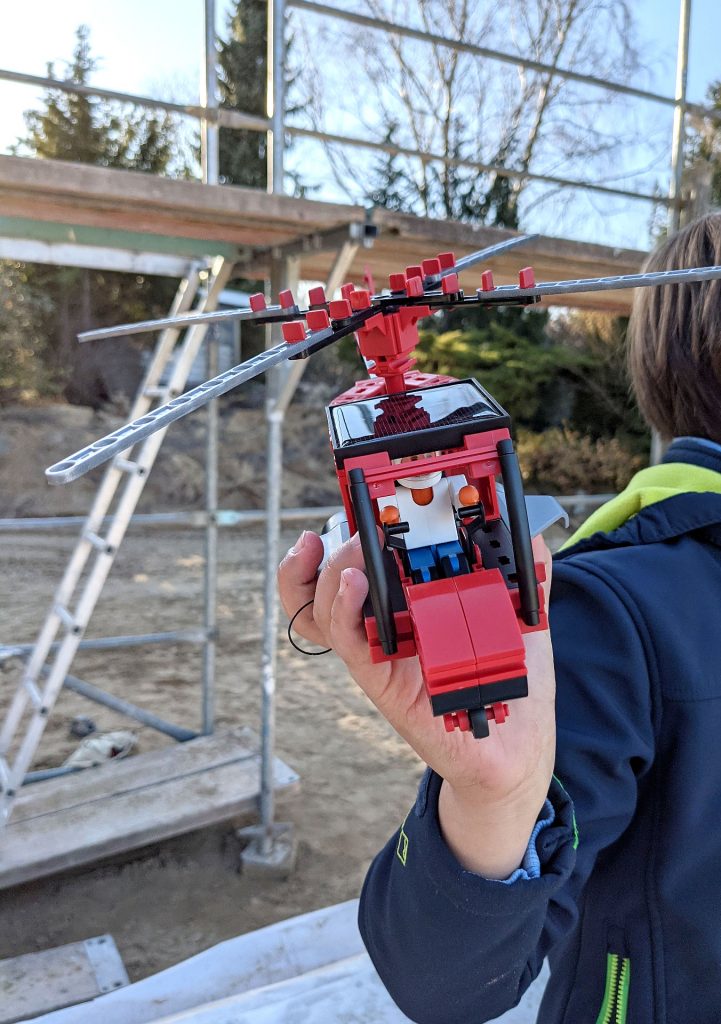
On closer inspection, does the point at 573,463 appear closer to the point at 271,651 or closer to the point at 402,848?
the point at 271,651

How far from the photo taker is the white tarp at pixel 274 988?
1.71 metres

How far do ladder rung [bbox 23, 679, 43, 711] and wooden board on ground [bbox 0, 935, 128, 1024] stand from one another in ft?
2.88

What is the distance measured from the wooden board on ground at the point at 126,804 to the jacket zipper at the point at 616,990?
2.65 metres

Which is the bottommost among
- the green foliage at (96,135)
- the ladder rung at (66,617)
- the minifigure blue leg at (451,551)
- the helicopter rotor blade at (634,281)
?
the ladder rung at (66,617)

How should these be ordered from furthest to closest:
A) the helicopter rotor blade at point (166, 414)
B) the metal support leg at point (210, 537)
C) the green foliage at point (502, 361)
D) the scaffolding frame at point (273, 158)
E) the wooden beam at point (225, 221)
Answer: the green foliage at point (502, 361), the metal support leg at point (210, 537), the scaffolding frame at point (273, 158), the wooden beam at point (225, 221), the helicopter rotor blade at point (166, 414)

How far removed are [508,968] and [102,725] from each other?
15.5 feet

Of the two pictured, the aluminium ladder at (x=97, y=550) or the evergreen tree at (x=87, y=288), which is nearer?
the aluminium ladder at (x=97, y=550)

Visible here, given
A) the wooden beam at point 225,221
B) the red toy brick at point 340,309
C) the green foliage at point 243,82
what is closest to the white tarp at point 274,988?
the red toy brick at point 340,309

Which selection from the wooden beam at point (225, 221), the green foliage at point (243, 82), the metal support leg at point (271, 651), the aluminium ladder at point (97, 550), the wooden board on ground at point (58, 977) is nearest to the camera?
the wooden beam at point (225, 221)

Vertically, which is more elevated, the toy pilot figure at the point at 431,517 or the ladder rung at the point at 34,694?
the toy pilot figure at the point at 431,517

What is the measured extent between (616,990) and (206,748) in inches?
130

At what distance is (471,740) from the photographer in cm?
63

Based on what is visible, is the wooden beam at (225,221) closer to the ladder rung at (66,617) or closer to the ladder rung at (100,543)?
the ladder rung at (100,543)

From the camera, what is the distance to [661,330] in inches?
38.0
